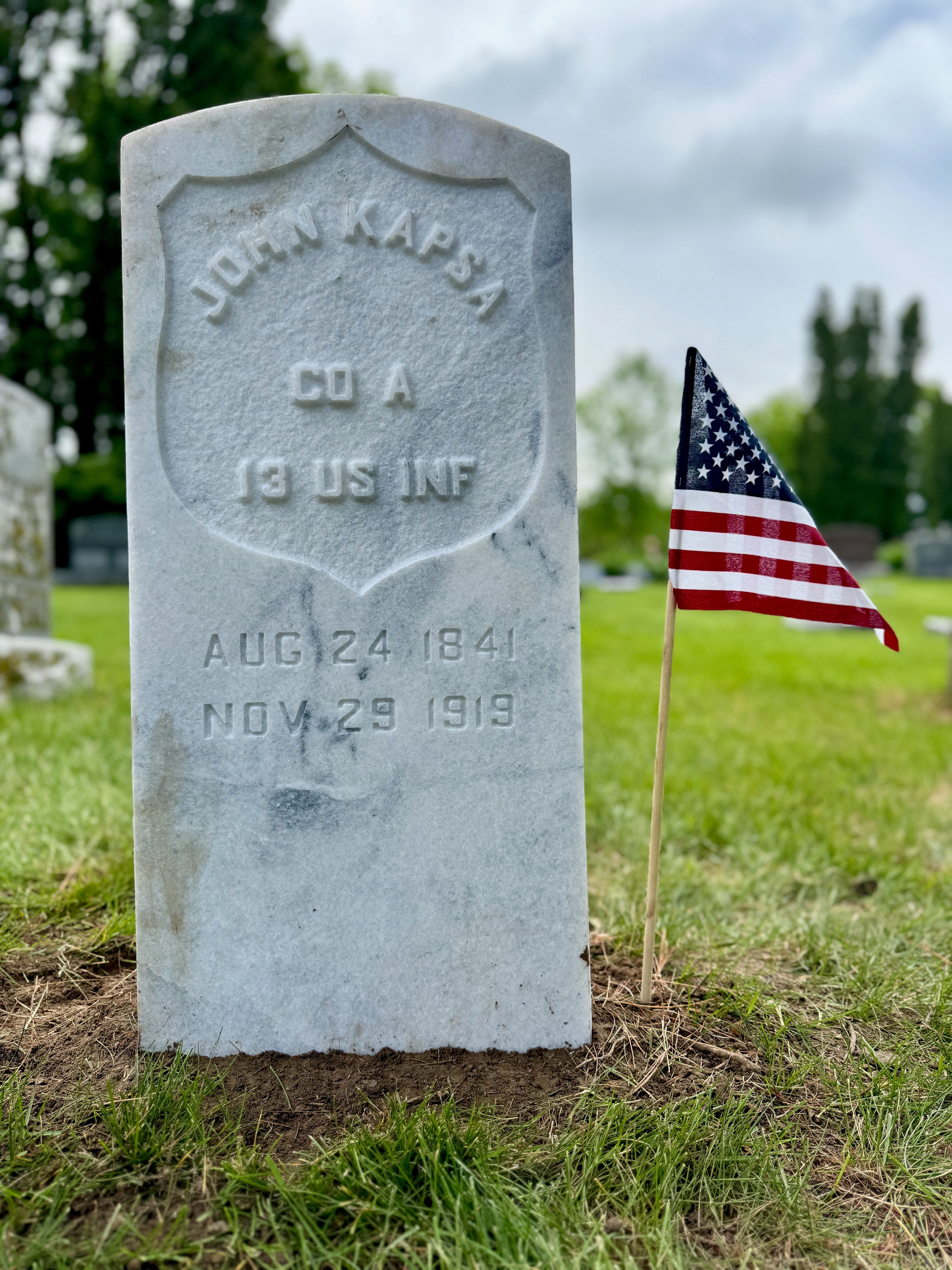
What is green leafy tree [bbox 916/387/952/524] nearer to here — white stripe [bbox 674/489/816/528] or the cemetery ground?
the cemetery ground

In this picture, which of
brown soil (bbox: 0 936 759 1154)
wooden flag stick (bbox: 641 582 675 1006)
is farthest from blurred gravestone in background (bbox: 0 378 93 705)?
wooden flag stick (bbox: 641 582 675 1006)

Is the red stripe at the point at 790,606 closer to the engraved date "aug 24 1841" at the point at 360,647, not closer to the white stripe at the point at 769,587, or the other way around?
the white stripe at the point at 769,587

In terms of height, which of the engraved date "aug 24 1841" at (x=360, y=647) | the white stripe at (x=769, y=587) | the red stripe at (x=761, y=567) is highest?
the red stripe at (x=761, y=567)

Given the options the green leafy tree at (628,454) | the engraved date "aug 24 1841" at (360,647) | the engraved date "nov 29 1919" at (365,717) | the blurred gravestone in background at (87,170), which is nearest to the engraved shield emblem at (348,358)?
the engraved date "aug 24 1841" at (360,647)

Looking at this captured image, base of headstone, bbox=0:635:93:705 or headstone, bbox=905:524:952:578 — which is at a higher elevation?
headstone, bbox=905:524:952:578

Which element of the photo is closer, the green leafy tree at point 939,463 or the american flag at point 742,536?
the american flag at point 742,536

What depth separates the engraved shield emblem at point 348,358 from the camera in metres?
2.25

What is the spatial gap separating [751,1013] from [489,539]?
1429 mm

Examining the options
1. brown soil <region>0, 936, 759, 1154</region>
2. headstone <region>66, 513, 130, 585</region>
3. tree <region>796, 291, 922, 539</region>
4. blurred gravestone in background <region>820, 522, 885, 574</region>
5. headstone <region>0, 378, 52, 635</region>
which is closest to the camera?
brown soil <region>0, 936, 759, 1154</region>

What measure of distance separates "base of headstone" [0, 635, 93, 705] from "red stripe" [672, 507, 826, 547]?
4.94 metres

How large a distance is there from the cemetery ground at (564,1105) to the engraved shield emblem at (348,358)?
1212 mm

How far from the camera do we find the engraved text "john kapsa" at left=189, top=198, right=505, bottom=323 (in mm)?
2240

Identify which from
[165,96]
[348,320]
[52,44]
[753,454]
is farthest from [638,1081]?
[52,44]

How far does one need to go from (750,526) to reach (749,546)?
5 cm
